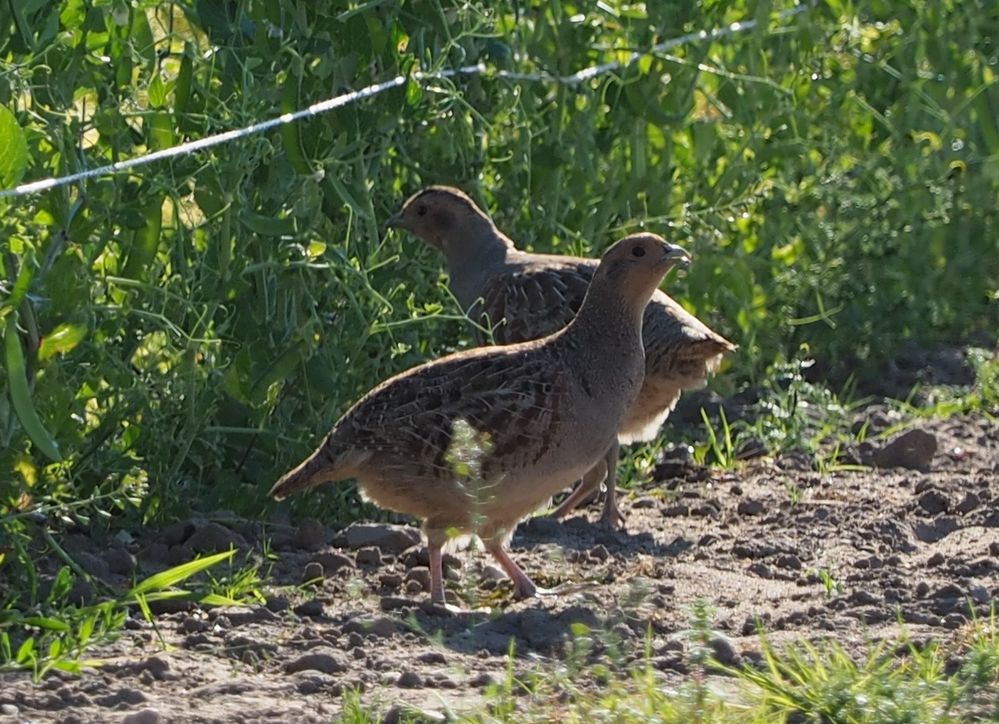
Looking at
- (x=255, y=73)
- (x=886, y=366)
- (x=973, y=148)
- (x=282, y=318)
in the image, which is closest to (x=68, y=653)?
(x=282, y=318)

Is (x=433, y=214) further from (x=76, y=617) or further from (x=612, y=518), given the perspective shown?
(x=76, y=617)

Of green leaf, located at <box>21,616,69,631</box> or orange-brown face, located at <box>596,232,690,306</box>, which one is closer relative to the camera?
green leaf, located at <box>21,616,69,631</box>

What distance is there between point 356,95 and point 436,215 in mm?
1148

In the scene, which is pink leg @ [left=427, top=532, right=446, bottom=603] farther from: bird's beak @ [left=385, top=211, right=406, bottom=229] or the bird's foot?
bird's beak @ [left=385, top=211, right=406, bottom=229]

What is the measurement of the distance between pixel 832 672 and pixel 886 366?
4682 millimetres

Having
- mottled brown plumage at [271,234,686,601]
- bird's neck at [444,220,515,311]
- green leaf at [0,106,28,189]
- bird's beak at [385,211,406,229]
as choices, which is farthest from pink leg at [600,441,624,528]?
green leaf at [0,106,28,189]

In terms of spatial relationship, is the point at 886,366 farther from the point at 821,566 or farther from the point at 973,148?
the point at 821,566

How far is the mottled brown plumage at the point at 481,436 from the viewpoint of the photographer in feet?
19.2

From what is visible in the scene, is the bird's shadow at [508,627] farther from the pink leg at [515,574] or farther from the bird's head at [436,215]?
the bird's head at [436,215]

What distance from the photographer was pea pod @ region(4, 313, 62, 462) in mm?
4895

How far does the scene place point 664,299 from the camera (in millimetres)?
7297

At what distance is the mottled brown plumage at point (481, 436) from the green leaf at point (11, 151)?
1445 mm

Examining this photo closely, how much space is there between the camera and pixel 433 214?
756cm

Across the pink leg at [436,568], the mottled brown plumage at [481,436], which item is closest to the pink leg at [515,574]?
the mottled brown plumage at [481,436]
